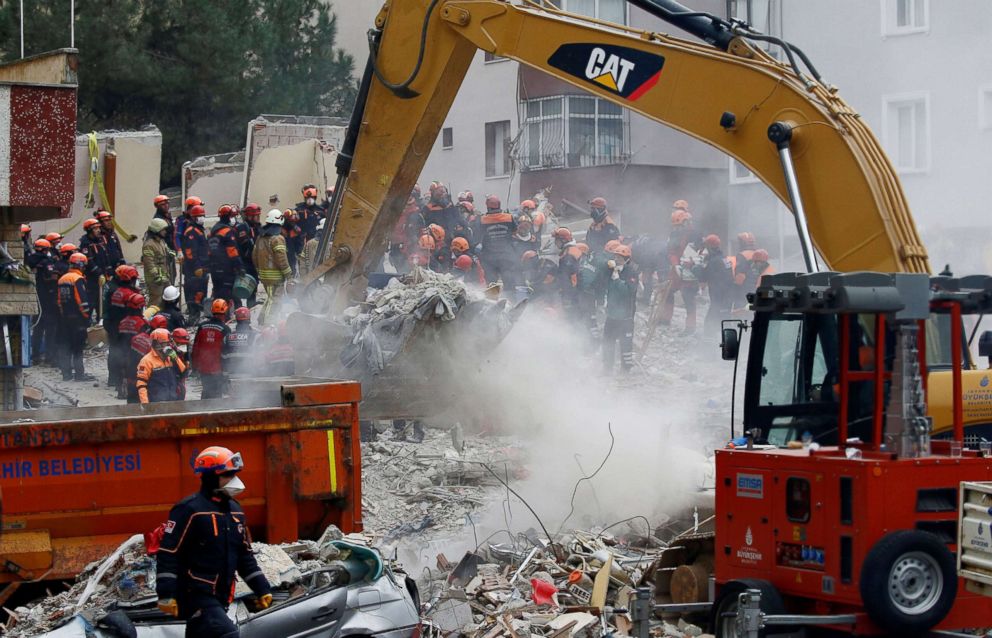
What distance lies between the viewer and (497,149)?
34625mm

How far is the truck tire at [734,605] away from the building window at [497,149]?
26590mm

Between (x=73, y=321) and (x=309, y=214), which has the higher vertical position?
(x=309, y=214)

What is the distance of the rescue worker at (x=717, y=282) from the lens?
2028cm

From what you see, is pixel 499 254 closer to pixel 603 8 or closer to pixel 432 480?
pixel 432 480

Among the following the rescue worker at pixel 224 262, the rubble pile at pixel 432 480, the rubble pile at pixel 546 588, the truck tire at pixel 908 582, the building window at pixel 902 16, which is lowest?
the rubble pile at pixel 546 588

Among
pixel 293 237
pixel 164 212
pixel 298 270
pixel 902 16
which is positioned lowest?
pixel 298 270

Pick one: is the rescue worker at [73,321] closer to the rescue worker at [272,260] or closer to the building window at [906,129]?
the rescue worker at [272,260]

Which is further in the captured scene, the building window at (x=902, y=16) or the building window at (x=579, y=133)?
the building window at (x=579, y=133)

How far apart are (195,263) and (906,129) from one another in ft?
47.8

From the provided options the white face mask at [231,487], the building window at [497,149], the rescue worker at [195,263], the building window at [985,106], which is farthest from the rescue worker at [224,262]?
the building window at [497,149]

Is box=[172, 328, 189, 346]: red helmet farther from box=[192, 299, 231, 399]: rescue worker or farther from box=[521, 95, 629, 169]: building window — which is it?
box=[521, 95, 629, 169]: building window

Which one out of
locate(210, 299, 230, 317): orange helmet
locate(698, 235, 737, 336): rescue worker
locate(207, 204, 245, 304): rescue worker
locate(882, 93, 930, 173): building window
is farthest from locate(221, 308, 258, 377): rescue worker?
locate(882, 93, 930, 173): building window

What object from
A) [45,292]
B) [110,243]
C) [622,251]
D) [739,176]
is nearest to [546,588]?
[622,251]

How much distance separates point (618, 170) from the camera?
3200 centimetres
